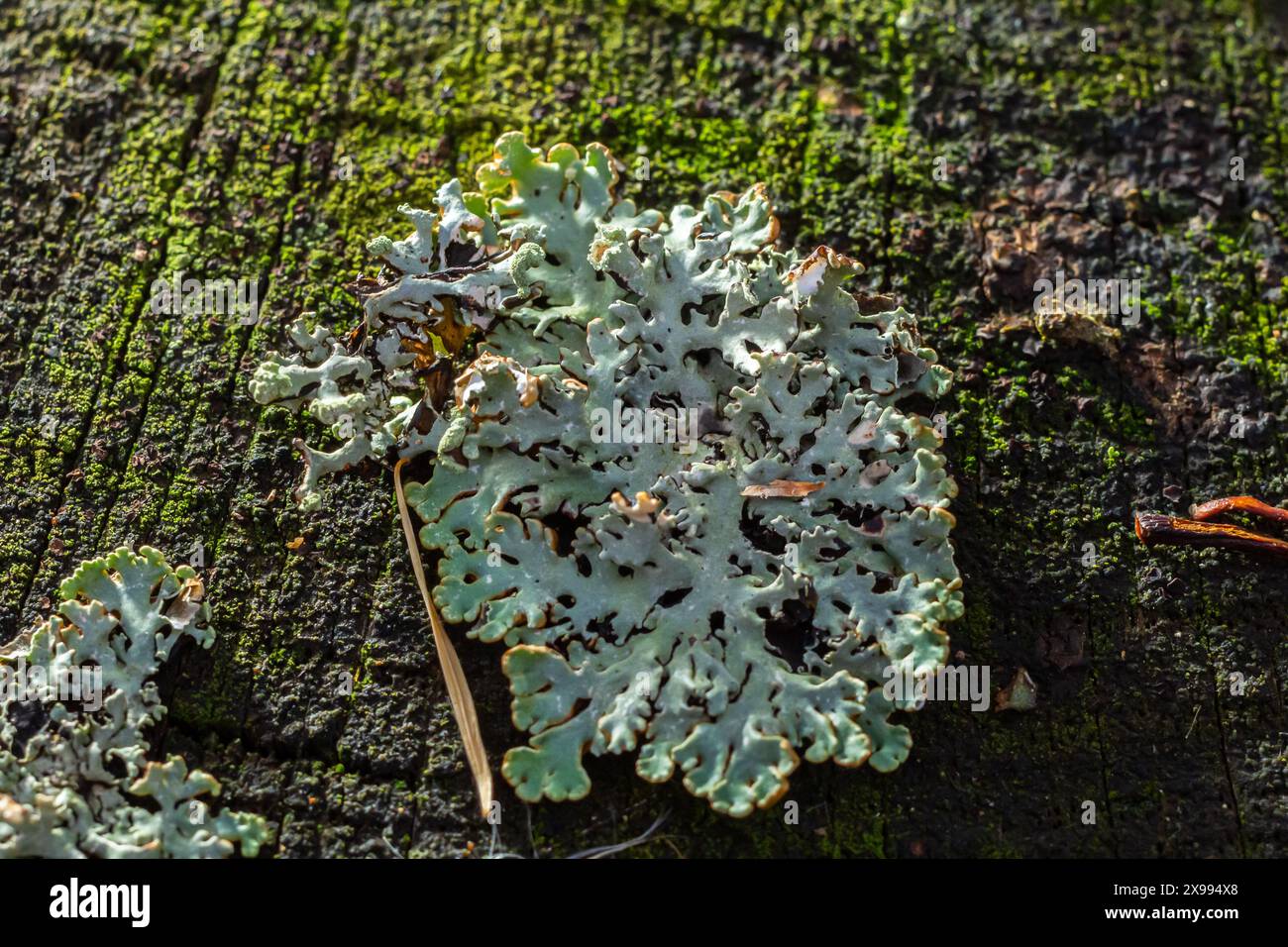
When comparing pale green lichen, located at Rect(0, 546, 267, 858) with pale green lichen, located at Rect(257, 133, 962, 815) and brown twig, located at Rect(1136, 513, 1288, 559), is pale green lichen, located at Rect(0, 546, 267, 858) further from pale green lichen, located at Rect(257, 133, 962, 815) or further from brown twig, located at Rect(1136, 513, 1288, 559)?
brown twig, located at Rect(1136, 513, 1288, 559)

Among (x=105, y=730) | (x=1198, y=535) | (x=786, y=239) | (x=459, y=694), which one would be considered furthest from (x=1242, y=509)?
(x=105, y=730)

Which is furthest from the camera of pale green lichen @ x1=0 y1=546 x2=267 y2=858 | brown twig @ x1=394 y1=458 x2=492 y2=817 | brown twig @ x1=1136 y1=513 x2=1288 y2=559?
brown twig @ x1=1136 y1=513 x2=1288 y2=559

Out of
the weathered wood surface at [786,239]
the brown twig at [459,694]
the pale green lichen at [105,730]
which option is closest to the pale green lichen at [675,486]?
the brown twig at [459,694]

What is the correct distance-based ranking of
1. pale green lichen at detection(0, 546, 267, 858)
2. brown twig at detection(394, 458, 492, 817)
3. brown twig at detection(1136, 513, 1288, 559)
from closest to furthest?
pale green lichen at detection(0, 546, 267, 858) → brown twig at detection(394, 458, 492, 817) → brown twig at detection(1136, 513, 1288, 559)

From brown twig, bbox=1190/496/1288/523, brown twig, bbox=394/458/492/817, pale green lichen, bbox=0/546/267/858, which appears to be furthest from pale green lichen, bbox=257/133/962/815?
brown twig, bbox=1190/496/1288/523

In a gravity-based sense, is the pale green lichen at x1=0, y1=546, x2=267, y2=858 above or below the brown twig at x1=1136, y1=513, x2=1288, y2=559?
below

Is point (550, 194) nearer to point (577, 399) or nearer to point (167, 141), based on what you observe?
point (577, 399)
